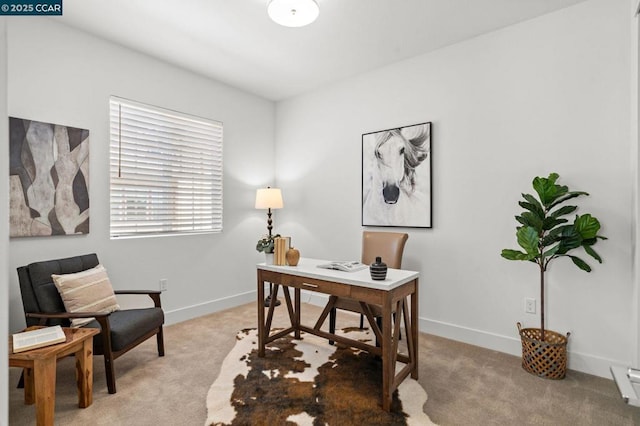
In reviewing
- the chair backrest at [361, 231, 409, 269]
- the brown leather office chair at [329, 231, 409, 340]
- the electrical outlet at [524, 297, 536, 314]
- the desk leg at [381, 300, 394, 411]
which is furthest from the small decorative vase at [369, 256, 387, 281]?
the electrical outlet at [524, 297, 536, 314]

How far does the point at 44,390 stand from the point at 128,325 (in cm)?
58

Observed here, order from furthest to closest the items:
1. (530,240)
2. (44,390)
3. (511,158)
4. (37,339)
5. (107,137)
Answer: (107,137), (511,158), (530,240), (37,339), (44,390)

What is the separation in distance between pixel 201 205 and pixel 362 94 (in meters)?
2.23

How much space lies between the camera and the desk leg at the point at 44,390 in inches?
67.6

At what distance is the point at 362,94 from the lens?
12.3ft

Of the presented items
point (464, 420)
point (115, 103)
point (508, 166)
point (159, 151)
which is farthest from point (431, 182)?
point (115, 103)

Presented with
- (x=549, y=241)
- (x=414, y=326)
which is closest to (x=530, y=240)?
(x=549, y=241)

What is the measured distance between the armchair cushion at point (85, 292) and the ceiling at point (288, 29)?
2.04 meters

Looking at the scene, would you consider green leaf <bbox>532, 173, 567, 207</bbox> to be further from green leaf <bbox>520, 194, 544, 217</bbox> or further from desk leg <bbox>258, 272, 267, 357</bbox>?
desk leg <bbox>258, 272, 267, 357</bbox>

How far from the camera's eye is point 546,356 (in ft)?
7.69

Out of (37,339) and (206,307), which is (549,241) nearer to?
(37,339)

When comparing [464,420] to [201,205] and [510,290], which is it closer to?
[510,290]

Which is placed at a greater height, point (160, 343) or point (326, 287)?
point (326, 287)

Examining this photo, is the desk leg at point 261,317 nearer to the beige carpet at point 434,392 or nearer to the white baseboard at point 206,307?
the beige carpet at point 434,392
